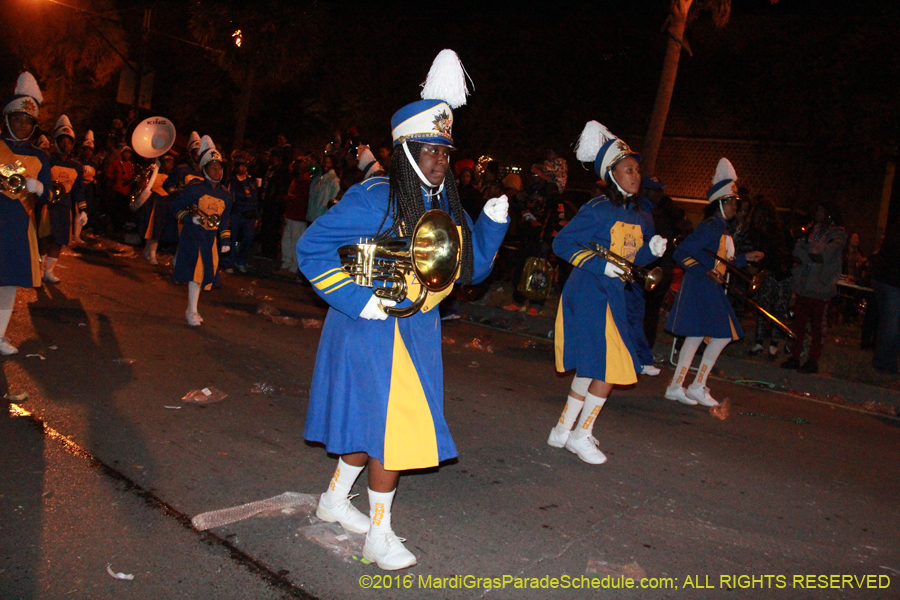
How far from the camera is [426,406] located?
3434mm

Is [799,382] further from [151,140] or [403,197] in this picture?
[151,140]

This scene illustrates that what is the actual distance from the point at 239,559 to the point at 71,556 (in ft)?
2.44

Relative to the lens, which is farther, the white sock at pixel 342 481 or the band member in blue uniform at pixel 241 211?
the band member in blue uniform at pixel 241 211

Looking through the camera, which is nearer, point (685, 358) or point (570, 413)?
point (570, 413)

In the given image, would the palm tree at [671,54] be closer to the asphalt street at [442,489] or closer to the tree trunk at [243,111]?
the asphalt street at [442,489]

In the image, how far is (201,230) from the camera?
8.54 meters

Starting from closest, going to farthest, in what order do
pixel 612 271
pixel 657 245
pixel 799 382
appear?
pixel 612 271, pixel 657 245, pixel 799 382

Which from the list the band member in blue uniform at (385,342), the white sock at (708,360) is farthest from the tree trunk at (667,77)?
the band member in blue uniform at (385,342)

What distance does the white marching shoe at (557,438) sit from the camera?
5531 millimetres

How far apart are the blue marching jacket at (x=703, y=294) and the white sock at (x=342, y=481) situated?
4396 mm

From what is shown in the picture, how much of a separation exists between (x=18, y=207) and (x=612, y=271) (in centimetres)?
501

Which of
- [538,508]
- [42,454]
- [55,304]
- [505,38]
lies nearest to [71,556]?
[42,454]

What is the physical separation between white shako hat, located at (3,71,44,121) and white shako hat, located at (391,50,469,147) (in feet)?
15.2

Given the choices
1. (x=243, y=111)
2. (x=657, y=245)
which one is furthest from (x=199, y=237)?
(x=243, y=111)
